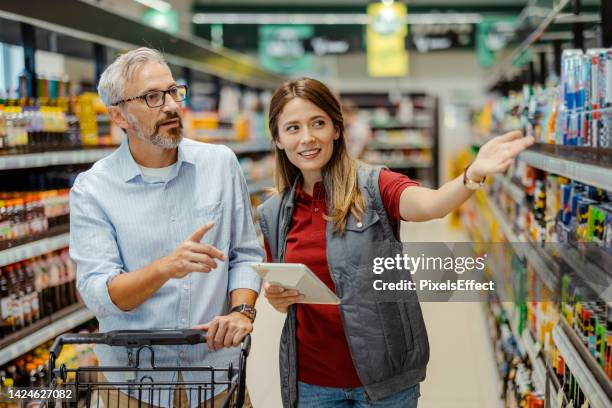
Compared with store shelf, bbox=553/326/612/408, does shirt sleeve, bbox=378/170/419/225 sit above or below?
above

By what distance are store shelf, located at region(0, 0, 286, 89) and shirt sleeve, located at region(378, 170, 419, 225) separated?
106cm

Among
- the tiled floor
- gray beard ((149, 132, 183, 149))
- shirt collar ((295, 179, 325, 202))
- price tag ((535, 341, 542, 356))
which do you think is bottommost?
price tag ((535, 341, 542, 356))

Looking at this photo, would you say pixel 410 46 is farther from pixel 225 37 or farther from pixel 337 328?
pixel 337 328

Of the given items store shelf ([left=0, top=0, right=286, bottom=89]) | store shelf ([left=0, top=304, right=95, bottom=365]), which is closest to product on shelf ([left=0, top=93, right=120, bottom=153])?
store shelf ([left=0, top=0, right=286, bottom=89])

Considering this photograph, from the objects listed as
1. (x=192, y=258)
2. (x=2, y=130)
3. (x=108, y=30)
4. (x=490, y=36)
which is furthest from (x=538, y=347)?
(x=490, y=36)

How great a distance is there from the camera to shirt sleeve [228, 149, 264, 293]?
232 centimetres

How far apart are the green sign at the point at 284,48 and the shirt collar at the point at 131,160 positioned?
46.1ft

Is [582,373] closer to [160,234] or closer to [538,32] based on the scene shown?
[160,234]

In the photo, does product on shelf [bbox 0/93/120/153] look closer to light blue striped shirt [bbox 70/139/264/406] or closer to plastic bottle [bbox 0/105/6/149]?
plastic bottle [bbox 0/105/6/149]

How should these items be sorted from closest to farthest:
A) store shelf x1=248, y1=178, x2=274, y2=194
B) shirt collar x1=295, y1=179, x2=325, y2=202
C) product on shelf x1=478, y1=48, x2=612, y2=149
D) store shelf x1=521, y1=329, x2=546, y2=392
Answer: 1. shirt collar x1=295, y1=179, x2=325, y2=202
2. product on shelf x1=478, y1=48, x2=612, y2=149
3. store shelf x1=521, y1=329, x2=546, y2=392
4. store shelf x1=248, y1=178, x2=274, y2=194

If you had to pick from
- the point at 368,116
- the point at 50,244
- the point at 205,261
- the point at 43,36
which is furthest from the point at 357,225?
the point at 368,116

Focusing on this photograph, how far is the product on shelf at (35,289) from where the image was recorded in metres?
3.62

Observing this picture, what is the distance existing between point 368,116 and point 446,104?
70.6 inches

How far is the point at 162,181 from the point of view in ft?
7.40
